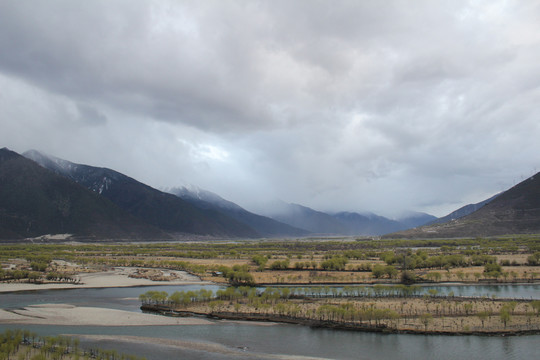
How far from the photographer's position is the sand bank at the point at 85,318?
58.5 metres

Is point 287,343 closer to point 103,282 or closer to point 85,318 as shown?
point 85,318

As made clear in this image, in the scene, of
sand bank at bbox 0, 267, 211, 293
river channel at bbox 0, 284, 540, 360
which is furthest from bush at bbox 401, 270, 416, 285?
sand bank at bbox 0, 267, 211, 293

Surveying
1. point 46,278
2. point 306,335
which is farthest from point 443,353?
point 46,278

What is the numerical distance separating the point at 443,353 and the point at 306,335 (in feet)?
56.3

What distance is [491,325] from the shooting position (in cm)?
5362

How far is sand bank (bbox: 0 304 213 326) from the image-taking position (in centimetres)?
5847

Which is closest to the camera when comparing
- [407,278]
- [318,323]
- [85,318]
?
[318,323]

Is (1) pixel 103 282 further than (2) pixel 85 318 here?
Yes

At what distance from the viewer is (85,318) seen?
61.0 metres

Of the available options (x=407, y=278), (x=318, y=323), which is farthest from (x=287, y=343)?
(x=407, y=278)

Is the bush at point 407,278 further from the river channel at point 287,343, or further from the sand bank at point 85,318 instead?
the sand bank at point 85,318

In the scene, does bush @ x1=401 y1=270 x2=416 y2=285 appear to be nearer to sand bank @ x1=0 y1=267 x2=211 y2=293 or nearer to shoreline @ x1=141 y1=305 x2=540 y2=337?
shoreline @ x1=141 y1=305 x2=540 y2=337

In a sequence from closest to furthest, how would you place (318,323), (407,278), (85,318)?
(318,323), (85,318), (407,278)

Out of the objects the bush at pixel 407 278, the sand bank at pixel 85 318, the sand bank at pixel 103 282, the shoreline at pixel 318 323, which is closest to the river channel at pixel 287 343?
the shoreline at pixel 318 323
